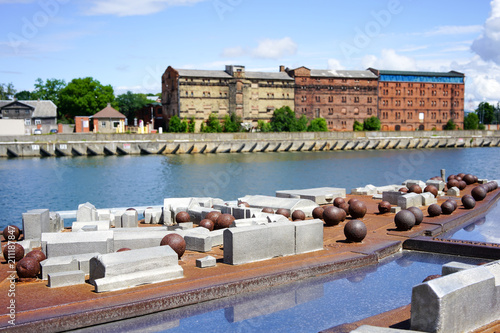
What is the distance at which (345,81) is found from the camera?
10631cm

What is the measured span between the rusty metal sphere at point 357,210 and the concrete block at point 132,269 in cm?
859

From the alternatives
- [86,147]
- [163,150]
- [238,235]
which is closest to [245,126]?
[163,150]

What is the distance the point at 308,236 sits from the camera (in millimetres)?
12867

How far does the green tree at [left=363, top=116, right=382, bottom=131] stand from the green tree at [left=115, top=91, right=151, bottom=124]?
4900cm

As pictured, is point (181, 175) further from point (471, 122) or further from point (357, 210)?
point (471, 122)

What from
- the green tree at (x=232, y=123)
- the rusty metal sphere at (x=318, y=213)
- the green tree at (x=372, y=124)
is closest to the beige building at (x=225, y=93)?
the green tree at (x=232, y=123)

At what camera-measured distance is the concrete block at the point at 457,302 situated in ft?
23.0

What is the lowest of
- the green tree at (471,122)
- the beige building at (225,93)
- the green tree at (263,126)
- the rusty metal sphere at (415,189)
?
the rusty metal sphere at (415,189)

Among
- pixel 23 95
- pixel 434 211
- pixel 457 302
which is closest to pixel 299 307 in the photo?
pixel 457 302

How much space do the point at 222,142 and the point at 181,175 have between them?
3032 cm

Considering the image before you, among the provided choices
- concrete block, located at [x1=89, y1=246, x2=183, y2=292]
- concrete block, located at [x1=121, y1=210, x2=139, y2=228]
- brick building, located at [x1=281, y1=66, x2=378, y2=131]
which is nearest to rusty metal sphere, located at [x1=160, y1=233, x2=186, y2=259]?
concrete block, located at [x1=89, y1=246, x2=183, y2=292]

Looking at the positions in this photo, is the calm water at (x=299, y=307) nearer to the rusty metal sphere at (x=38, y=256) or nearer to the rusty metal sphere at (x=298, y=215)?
the rusty metal sphere at (x=38, y=256)

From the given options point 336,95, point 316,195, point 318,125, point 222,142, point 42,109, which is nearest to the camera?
point 316,195

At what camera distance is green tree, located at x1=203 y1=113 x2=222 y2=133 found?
91.9 meters
